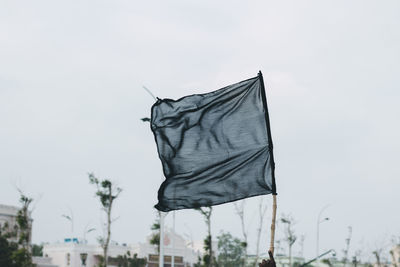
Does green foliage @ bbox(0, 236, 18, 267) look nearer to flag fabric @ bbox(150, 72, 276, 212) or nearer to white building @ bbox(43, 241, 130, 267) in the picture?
white building @ bbox(43, 241, 130, 267)

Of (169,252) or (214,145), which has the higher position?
(169,252)

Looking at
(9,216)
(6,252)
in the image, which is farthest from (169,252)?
(6,252)

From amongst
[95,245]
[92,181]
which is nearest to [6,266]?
[92,181]

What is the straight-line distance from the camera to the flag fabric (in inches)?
346

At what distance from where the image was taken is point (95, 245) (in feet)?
277

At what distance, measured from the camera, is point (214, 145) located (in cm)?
909

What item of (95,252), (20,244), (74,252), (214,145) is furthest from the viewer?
(95,252)

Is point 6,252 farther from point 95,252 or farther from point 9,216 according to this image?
point 95,252

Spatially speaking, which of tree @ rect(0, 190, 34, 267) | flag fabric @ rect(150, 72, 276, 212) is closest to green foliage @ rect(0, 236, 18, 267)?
tree @ rect(0, 190, 34, 267)

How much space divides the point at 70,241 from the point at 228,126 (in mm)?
76360

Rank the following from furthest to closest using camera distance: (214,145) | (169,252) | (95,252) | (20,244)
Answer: (169,252)
(95,252)
(20,244)
(214,145)

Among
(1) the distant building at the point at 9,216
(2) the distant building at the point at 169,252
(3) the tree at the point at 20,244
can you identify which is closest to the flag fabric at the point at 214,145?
(3) the tree at the point at 20,244

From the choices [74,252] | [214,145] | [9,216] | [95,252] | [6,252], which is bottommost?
[214,145]

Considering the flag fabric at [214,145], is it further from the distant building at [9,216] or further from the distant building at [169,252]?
the distant building at [169,252]
